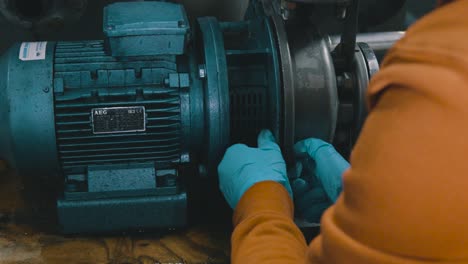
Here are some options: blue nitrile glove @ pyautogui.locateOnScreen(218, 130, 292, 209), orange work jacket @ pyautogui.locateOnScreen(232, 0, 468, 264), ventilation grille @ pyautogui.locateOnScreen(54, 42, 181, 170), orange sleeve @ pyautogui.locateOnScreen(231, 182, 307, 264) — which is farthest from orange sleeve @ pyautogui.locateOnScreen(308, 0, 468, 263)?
ventilation grille @ pyautogui.locateOnScreen(54, 42, 181, 170)

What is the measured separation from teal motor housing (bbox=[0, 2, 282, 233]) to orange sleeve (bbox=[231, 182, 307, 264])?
7.9 inches

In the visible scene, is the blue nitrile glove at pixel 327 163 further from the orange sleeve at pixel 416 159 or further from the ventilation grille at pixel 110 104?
the orange sleeve at pixel 416 159

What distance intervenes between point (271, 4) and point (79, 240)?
69 cm

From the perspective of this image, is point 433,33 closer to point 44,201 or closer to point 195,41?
point 195,41

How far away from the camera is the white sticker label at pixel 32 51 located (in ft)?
4.20

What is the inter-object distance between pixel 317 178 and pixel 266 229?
0.35m

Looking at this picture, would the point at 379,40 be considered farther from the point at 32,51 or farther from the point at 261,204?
the point at 32,51

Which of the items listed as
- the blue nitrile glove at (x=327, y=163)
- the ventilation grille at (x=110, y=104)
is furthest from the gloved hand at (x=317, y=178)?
the ventilation grille at (x=110, y=104)

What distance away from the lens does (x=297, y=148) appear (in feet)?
4.33

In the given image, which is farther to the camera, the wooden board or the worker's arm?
the wooden board

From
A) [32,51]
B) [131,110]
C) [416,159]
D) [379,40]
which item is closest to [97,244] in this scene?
[131,110]

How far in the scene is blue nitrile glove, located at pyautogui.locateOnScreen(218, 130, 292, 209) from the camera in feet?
3.95

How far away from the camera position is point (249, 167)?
1.22 metres

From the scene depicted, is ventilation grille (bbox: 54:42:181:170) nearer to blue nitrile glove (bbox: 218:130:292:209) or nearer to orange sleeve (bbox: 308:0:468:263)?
blue nitrile glove (bbox: 218:130:292:209)
